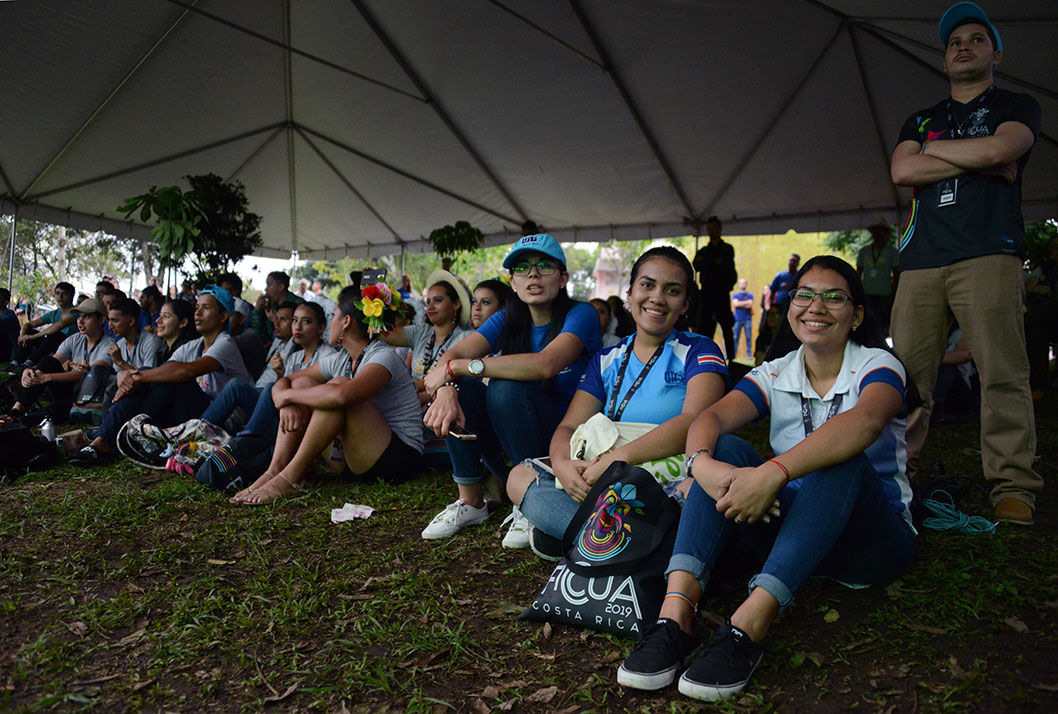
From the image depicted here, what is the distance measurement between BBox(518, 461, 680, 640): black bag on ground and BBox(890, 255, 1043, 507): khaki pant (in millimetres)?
1501

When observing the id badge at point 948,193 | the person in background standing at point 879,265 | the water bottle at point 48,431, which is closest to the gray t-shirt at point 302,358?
the water bottle at point 48,431

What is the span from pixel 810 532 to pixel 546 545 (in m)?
1.17

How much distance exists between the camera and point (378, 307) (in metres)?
4.13

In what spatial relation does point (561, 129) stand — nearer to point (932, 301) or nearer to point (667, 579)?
point (932, 301)

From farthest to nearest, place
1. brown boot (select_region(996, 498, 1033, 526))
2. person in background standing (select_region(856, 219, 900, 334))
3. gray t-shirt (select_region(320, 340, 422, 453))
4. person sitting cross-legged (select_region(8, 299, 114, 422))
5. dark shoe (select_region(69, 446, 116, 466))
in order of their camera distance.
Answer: person in background standing (select_region(856, 219, 900, 334))
person sitting cross-legged (select_region(8, 299, 114, 422))
dark shoe (select_region(69, 446, 116, 466))
gray t-shirt (select_region(320, 340, 422, 453))
brown boot (select_region(996, 498, 1033, 526))

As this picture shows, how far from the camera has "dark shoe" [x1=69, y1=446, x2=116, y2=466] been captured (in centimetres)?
467

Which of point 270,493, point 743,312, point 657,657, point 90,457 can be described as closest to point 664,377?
point 657,657

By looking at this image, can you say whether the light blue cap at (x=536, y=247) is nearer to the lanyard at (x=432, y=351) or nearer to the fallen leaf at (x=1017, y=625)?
the lanyard at (x=432, y=351)

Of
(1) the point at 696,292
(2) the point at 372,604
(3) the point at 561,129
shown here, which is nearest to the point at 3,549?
(2) the point at 372,604

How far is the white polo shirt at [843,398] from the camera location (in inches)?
88.2

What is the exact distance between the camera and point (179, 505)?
3.70 meters

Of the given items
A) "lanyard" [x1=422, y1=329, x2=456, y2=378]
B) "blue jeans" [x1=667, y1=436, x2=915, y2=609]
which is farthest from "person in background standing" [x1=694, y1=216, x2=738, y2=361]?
"blue jeans" [x1=667, y1=436, x2=915, y2=609]

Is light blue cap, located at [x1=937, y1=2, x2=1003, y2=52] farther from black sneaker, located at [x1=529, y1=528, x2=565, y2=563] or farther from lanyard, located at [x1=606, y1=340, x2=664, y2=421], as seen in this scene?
black sneaker, located at [x1=529, y1=528, x2=565, y2=563]

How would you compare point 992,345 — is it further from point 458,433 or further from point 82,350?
point 82,350
